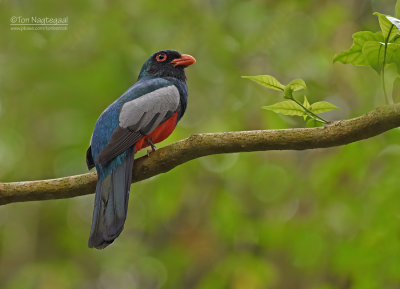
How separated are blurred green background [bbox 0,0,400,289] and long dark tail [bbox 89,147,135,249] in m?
1.80

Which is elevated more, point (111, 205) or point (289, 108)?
point (289, 108)

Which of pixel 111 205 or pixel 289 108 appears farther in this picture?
pixel 111 205

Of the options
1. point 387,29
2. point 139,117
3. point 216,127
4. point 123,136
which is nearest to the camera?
point 387,29

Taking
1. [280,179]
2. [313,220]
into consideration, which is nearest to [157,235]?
[280,179]

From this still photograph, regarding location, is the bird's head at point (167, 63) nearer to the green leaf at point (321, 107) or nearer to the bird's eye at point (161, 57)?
the bird's eye at point (161, 57)

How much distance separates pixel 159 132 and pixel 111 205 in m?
0.84

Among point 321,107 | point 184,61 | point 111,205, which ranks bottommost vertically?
point 111,205

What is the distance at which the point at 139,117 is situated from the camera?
11.8 ft

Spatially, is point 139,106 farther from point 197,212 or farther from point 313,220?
point 197,212

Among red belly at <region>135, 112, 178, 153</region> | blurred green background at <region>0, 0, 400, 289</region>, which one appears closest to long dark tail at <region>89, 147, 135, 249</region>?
red belly at <region>135, 112, 178, 153</region>

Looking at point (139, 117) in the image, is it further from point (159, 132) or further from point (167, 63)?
point (167, 63)

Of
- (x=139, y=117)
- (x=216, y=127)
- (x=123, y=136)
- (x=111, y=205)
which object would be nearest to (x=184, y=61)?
(x=216, y=127)

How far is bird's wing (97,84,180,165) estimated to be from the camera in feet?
10.8

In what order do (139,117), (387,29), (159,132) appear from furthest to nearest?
(159,132) → (139,117) → (387,29)
